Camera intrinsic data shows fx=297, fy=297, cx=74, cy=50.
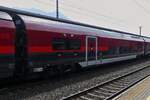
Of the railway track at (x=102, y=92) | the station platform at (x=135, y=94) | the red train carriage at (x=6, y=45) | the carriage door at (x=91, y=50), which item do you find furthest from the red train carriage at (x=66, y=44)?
the station platform at (x=135, y=94)

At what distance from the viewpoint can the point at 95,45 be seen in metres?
20.3

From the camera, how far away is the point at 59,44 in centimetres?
1531

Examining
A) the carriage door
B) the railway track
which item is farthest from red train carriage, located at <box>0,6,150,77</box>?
the railway track

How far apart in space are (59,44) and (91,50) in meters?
4.72

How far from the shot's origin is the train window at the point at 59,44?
585 inches

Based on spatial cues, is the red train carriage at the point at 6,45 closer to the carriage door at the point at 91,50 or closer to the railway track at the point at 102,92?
the railway track at the point at 102,92

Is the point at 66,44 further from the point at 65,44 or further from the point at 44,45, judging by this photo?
the point at 44,45

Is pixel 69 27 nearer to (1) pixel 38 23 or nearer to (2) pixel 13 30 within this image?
(1) pixel 38 23

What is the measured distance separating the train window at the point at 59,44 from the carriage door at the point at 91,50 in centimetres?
334

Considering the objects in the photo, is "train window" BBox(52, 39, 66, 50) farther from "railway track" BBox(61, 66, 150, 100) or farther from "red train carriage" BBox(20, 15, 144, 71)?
"railway track" BBox(61, 66, 150, 100)

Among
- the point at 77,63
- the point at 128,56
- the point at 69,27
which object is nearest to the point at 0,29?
the point at 69,27

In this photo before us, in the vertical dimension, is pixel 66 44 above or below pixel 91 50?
above

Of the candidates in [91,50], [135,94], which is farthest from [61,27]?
[135,94]

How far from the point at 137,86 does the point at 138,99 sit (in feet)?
10.9
